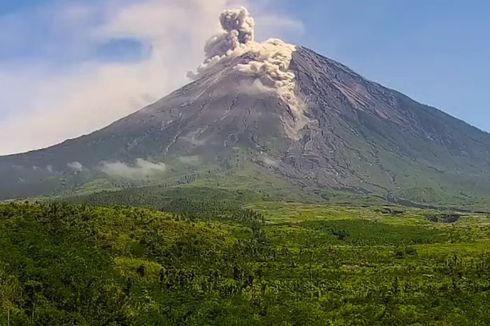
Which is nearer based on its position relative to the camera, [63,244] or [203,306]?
[203,306]

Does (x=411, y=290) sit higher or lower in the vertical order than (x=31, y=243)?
lower

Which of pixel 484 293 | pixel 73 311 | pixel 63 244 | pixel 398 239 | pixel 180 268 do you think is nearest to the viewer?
pixel 73 311

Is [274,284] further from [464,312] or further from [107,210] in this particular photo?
[107,210]

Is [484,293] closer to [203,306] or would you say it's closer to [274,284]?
[274,284]

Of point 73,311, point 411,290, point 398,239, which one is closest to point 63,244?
point 73,311

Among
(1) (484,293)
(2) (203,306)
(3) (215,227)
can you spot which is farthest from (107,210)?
(1) (484,293)

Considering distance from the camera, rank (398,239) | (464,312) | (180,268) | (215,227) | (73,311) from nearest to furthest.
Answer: (73,311), (464,312), (180,268), (215,227), (398,239)
